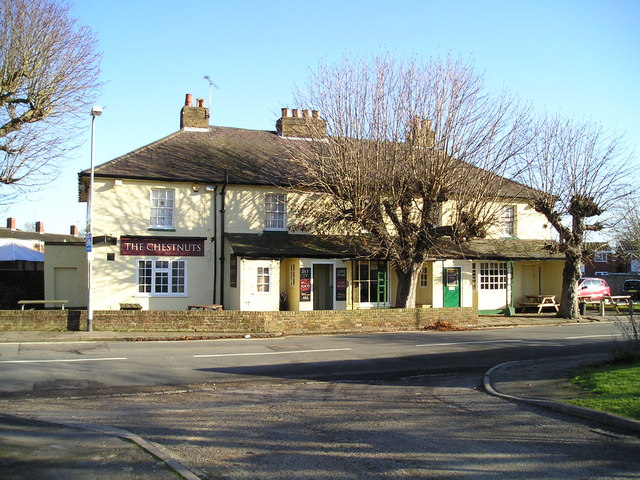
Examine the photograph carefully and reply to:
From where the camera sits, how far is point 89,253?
19.1 meters

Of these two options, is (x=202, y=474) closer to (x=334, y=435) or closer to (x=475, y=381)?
(x=334, y=435)

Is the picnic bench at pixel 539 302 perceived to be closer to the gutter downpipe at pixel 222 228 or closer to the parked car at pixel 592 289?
the parked car at pixel 592 289

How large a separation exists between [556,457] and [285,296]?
64.0 feet

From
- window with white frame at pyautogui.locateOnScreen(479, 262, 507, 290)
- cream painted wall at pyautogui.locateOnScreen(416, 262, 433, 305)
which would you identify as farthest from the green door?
window with white frame at pyautogui.locateOnScreen(479, 262, 507, 290)

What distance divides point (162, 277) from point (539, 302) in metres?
18.5

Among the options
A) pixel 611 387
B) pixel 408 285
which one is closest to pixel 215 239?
pixel 408 285

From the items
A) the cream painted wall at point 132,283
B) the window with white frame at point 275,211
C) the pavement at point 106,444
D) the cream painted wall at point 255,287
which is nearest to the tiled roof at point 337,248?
the window with white frame at point 275,211

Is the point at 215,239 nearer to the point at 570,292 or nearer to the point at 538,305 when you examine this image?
the point at 538,305

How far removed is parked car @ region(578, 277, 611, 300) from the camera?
1330 inches

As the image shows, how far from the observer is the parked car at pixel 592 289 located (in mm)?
33791

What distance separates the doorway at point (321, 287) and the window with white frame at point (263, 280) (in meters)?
2.86

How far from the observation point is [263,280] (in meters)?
24.3

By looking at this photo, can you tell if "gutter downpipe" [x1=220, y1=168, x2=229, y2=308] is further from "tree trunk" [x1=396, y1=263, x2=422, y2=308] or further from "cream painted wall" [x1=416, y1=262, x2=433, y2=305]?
"cream painted wall" [x1=416, y1=262, x2=433, y2=305]

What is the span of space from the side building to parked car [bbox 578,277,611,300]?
282 inches
